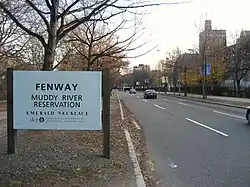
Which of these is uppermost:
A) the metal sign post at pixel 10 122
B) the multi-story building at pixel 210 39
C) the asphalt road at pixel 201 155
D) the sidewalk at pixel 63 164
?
the multi-story building at pixel 210 39

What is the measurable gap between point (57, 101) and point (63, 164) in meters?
1.36

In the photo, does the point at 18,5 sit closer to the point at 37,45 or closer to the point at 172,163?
the point at 172,163

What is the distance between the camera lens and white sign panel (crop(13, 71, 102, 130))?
26.4ft

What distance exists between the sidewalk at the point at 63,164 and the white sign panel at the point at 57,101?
2.12 ft

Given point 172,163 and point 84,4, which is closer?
point 172,163

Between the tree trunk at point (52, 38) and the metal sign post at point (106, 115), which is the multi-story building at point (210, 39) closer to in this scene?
the tree trunk at point (52, 38)

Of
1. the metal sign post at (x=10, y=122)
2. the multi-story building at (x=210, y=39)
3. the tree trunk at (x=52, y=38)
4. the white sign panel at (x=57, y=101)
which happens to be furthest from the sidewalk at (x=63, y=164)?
the multi-story building at (x=210, y=39)

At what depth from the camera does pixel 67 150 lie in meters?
8.75

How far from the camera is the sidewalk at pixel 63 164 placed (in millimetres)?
6391

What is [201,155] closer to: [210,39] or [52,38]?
[52,38]

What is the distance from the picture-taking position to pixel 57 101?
26.3 ft

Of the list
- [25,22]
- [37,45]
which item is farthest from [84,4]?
[37,45]

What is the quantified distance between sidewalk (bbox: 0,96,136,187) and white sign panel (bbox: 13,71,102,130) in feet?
2.12

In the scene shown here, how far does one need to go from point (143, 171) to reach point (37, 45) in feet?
104
